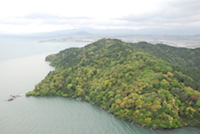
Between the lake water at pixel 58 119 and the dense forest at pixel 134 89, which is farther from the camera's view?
the dense forest at pixel 134 89

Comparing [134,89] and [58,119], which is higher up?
[134,89]

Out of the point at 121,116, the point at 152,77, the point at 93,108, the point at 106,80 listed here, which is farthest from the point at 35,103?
the point at 152,77

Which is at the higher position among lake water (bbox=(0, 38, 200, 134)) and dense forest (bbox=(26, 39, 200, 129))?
dense forest (bbox=(26, 39, 200, 129))

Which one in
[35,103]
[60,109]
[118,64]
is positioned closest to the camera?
[60,109]

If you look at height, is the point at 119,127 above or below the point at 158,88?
below

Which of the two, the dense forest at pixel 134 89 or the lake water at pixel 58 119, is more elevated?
the dense forest at pixel 134 89

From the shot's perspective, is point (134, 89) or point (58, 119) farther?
point (134, 89)

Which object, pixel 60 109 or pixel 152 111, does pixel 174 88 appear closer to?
pixel 152 111

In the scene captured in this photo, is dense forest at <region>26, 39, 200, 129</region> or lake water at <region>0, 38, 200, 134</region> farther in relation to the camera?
dense forest at <region>26, 39, 200, 129</region>
